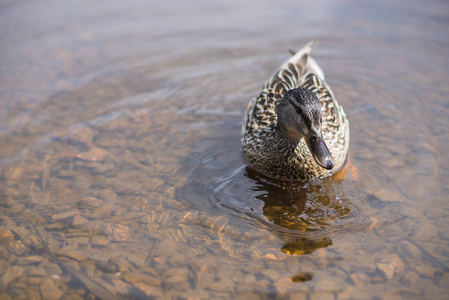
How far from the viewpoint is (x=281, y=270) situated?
4359 mm

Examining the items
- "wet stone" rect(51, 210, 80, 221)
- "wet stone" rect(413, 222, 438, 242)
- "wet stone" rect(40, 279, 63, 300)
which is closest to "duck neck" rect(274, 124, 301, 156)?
"wet stone" rect(413, 222, 438, 242)

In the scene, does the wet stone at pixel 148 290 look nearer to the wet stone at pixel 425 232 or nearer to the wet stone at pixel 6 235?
the wet stone at pixel 6 235

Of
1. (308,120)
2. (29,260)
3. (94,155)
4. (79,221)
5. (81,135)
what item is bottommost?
(29,260)

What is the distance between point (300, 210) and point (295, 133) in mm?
931

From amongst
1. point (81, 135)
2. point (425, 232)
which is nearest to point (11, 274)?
point (81, 135)

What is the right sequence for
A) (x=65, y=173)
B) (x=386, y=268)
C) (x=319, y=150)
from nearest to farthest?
(x=386, y=268)
(x=319, y=150)
(x=65, y=173)

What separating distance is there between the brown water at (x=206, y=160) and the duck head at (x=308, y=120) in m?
0.72

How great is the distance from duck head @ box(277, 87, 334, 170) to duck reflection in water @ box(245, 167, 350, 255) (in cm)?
64

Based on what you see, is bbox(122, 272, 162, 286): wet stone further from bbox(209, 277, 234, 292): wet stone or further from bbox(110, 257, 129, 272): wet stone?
bbox(209, 277, 234, 292): wet stone

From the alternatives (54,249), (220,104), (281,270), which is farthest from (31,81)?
(281,270)

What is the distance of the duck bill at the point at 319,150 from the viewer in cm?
476

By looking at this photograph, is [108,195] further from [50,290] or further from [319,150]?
[319,150]

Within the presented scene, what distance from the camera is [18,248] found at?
15.4 feet

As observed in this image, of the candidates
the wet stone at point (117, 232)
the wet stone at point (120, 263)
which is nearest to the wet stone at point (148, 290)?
the wet stone at point (120, 263)
